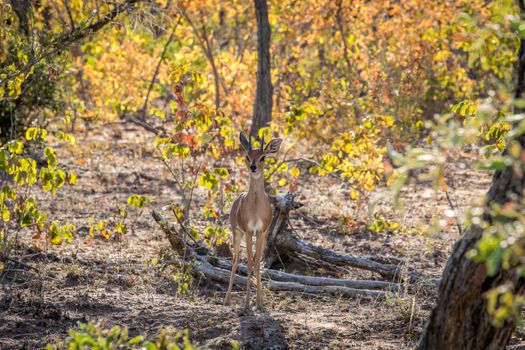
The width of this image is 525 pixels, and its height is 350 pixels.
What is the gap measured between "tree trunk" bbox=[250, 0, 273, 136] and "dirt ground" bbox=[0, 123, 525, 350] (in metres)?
1.45

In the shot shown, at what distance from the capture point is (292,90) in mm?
14852

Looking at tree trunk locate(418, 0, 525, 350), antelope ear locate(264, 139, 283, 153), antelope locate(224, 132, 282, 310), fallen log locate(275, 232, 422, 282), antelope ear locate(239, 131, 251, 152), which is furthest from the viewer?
fallen log locate(275, 232, 422, 282)

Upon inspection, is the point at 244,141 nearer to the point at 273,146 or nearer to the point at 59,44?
the point at 273,146

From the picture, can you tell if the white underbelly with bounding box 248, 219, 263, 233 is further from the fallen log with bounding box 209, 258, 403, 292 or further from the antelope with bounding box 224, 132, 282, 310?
the fallen log with bounding box 209, 258, 403, 292

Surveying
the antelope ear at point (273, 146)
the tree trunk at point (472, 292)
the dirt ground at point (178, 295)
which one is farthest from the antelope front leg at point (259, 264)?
the tree trunk at point (472, 292)

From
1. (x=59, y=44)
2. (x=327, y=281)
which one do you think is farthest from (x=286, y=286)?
(x=59, y=44)

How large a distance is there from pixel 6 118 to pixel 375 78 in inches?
229

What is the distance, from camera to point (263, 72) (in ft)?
38.0

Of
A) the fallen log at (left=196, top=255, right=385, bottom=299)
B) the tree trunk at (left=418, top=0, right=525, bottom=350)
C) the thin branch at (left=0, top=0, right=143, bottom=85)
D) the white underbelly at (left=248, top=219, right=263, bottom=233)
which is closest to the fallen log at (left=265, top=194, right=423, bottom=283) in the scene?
the fallen log at (left=196, top=255, right=385, bottom=299)

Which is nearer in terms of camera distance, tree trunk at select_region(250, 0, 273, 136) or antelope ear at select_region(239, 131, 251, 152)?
antelope ear at select_region(239, 131, 251, 152)

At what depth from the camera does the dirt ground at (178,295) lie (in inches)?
255

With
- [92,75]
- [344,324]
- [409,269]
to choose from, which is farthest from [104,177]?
[344,324]

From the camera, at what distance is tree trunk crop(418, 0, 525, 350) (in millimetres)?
4664

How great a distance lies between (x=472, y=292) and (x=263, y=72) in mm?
7240
